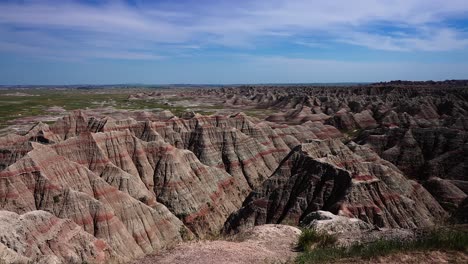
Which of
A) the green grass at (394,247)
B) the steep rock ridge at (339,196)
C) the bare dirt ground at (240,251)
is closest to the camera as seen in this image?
the green grass at (394,247)

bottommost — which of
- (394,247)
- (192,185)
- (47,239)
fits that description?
(192,185)

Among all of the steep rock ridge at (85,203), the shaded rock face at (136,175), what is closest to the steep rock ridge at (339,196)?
the shaded rock face at (136,175)

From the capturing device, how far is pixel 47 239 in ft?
78.7

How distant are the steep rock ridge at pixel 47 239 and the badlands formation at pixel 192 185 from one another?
7cm

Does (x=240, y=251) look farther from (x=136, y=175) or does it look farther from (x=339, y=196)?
(x=136, y=175)

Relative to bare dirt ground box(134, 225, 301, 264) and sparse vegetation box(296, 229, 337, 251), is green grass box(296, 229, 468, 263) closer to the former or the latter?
bare dirt ground box(134, 225, 301, 264)

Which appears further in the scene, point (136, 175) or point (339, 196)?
point (136, 175)

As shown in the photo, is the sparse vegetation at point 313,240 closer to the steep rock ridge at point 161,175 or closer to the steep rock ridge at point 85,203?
the steep rock ridge at point 85,203

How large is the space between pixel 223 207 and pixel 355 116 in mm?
81420

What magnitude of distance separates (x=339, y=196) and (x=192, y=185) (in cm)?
1867

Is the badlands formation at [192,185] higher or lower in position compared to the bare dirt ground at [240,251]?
lower

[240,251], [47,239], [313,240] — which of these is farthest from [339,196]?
[47,239]

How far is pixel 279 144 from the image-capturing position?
73.6 metres

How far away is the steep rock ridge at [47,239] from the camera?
71.2 feet
